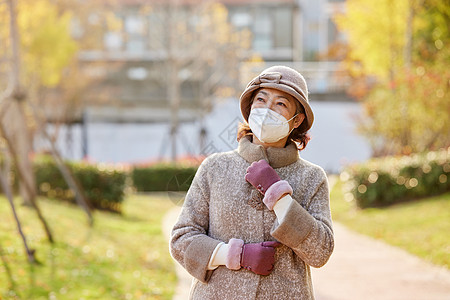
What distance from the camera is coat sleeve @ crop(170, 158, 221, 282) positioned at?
2537 millimetres

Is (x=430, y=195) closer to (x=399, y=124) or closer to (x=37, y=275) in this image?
(x=399, y=124)

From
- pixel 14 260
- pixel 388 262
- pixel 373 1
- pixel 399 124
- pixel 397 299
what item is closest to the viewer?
pixel 397 299

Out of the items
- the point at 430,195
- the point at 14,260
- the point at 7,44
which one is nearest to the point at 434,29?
the point at 430,195

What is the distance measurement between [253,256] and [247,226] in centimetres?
14

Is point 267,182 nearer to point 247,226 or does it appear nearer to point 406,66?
point 247,226

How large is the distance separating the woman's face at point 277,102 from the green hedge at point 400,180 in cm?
1251

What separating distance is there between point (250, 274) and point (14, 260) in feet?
16.3

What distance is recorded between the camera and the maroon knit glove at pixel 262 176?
97.5 inches

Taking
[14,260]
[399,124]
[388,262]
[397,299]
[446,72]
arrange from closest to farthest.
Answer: [397,299], [14,260], [388,262], [446,72], [399,124]

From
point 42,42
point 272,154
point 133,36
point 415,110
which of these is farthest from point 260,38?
point 272,154

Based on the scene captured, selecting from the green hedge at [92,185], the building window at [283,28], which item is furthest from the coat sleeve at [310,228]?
the building window at [283,28]

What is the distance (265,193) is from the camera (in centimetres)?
246

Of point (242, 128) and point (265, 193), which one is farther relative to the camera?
point (242, 128)

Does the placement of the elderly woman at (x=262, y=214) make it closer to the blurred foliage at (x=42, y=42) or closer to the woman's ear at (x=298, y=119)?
the woman's ear at (x=298, y=119)
